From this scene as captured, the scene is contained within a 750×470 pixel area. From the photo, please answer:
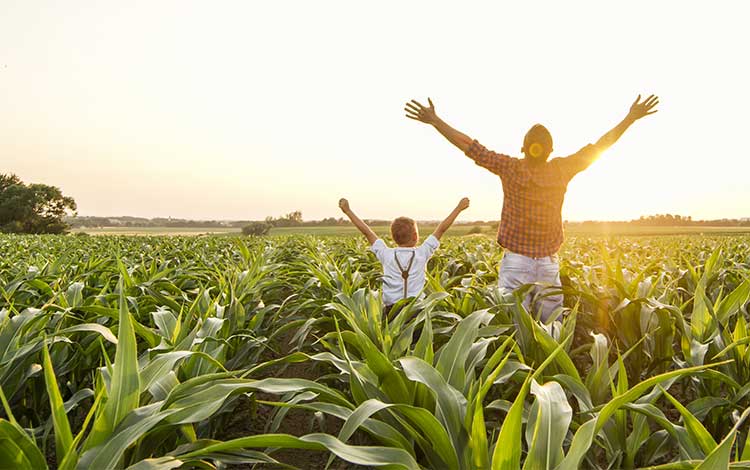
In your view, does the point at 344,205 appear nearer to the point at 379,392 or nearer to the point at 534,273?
the point at 534,273

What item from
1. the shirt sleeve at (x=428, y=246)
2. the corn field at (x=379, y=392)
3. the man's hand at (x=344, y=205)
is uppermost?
the man's hand at (x=344, y=205)

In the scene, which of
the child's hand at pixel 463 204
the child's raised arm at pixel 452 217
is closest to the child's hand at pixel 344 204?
the child's raised arm at pixel 452 217

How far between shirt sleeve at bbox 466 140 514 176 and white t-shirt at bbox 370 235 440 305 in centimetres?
81

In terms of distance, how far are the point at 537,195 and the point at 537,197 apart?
0.02 m

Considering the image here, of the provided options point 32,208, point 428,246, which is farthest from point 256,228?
point 428,246

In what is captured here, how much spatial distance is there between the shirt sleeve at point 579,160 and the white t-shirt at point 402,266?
119cm


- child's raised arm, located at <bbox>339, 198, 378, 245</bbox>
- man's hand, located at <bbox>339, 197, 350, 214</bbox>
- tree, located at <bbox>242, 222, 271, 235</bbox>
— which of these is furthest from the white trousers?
tree, located at <bbox>242, 222, 271, 235</bbox>

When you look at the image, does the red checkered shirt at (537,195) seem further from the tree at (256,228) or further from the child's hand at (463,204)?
the tree at (256,228)

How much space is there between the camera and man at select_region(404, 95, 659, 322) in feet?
11.3

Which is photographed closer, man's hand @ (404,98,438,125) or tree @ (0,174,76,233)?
man's hand @ (404,98,438,125)

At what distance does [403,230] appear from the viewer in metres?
4.11

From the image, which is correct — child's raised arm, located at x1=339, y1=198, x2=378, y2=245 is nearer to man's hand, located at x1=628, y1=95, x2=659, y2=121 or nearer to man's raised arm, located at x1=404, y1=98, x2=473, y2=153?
man's raised arm, located at x1=404, y1=98, x2=473, y2=153

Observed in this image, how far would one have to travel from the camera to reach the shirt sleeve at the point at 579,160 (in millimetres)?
3494

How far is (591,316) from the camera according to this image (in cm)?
365
